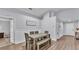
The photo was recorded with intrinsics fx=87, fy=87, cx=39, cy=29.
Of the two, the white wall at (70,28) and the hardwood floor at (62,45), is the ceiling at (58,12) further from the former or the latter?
the hardwood floor at (62,45)

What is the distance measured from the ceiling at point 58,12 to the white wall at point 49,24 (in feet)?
0.39

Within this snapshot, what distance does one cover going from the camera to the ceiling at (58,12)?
1.86 meters

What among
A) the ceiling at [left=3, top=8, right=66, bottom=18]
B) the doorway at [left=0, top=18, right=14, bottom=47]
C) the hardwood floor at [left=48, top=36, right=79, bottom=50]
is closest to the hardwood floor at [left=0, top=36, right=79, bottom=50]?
the hardwood floor at [left=48, top=36, right=79, bottom=50]

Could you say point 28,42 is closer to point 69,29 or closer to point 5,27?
point 5,27

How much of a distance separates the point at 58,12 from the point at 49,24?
33 centimetres

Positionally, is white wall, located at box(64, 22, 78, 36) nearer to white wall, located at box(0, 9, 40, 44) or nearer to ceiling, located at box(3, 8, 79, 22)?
ceiling, located at box(3, 8, 79, 22)

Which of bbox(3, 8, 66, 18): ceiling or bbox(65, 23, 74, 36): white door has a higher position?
bbox(3, 8, 66, 18): ceiling

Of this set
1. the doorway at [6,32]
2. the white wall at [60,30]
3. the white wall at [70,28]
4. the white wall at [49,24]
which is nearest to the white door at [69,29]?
the white wall at [70,28]

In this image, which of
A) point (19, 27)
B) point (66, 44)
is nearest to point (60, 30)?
point (66, 44)

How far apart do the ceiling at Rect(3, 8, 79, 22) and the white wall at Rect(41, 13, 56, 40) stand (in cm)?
12

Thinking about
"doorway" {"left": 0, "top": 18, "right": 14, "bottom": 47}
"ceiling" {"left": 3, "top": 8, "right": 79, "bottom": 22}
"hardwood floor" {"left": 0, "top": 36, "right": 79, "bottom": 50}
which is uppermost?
"ceiling" {"left": 3, "top": 8, "right": 79, "bottom": 22}

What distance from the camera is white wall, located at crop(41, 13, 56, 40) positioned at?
193 centimetres

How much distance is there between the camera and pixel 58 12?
192 centimetres
